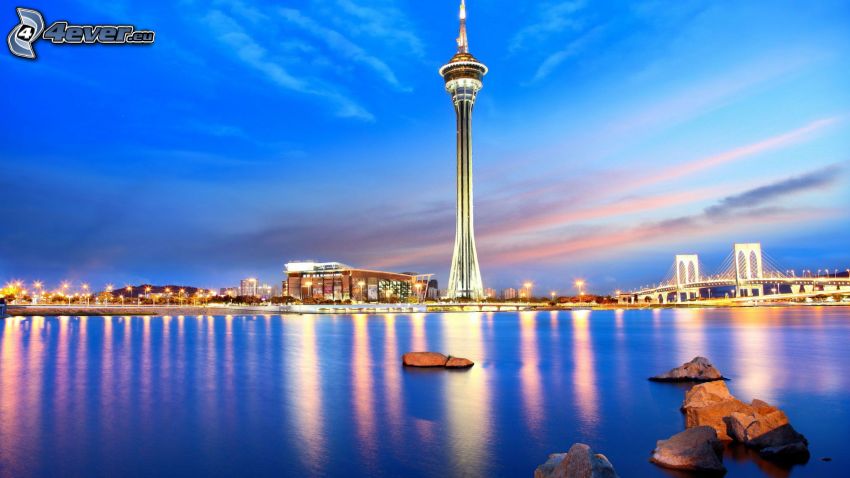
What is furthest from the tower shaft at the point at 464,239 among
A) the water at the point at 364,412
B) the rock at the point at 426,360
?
the rock at the point at 426,360

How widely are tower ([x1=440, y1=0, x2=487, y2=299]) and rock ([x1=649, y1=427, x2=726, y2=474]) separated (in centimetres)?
14029

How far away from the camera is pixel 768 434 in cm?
1284

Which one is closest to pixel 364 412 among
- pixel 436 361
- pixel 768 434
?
pixel 768 434

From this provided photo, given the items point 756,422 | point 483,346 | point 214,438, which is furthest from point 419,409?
point 483,346

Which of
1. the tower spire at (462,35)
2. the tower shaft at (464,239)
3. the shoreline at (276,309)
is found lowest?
Result: the shoreline at (276,309)

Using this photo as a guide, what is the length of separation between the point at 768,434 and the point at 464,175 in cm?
14664

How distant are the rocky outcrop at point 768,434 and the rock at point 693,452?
1091mm

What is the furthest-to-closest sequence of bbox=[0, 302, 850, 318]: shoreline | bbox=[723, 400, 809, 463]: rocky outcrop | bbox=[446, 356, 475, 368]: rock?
bbox=[0, 302, 850, 318]: shoreline
bbox=[446, 356, 475, 368]: rock
bbox=[723, 400, 809, 463]: rocky outcrop

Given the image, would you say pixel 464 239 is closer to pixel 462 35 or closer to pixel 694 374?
pixel 462 35

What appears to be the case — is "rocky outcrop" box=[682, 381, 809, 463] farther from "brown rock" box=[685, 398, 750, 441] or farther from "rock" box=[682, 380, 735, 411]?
"rock" box=[682, 380, 735, 411]

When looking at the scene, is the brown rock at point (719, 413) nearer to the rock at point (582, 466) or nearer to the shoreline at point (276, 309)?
the rock at point (582, 466)

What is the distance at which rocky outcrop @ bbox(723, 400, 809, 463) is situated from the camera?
12.5 metres

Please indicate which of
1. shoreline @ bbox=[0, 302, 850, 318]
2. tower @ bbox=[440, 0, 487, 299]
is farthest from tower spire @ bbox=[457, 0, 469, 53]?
shoreline @ bbox=[0, 302, 850, 318]

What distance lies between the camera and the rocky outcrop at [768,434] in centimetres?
1251
